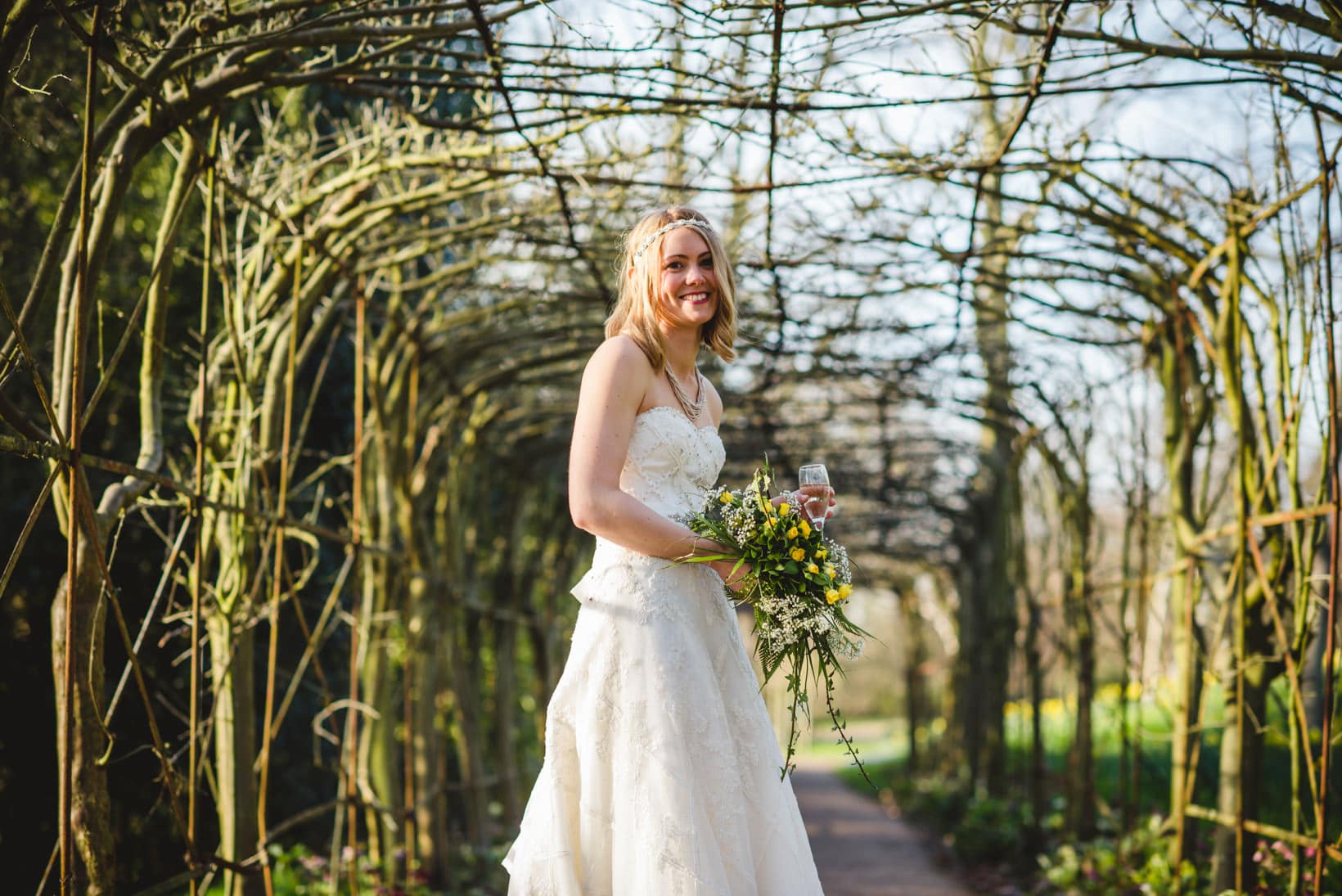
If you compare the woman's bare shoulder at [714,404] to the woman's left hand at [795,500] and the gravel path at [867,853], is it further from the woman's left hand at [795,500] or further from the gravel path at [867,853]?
the gravel path at [867,853]

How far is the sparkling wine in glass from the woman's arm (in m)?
0.22

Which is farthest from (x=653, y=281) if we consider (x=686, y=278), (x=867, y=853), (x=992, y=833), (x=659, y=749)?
(x=867, y=853)

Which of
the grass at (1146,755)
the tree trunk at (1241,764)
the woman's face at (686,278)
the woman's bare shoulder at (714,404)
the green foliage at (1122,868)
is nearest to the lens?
the woman's face at (686,278)

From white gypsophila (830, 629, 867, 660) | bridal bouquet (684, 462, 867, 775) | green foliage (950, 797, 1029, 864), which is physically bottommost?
green foliage (950, 797, 1029, 864)

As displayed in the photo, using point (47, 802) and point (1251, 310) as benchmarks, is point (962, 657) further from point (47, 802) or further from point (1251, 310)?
point (47, 802)

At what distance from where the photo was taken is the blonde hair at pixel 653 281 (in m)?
2.63

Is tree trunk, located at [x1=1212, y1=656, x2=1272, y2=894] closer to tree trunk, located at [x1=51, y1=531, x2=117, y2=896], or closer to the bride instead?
the bride

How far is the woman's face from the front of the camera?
263 centimetres

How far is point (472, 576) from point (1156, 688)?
14.4 feet

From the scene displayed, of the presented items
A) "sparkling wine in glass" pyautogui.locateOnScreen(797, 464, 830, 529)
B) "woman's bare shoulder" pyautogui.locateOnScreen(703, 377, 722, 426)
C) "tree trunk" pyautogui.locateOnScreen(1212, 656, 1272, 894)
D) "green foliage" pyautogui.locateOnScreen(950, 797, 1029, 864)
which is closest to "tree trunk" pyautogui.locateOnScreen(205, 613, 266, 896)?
"woman's bare shoulder" pyautogui.locateOnScreen(703, 377, 722, 426)

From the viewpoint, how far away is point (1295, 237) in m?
3.75

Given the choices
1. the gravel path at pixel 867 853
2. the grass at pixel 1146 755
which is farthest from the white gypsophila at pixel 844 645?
the gravel path at pixel 867 853

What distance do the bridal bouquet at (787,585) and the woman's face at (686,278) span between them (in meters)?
0.42

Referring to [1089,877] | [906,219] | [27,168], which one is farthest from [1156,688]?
[27,168]
